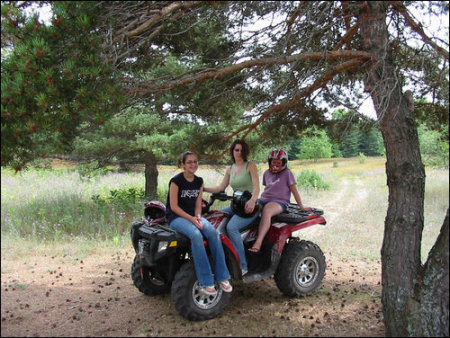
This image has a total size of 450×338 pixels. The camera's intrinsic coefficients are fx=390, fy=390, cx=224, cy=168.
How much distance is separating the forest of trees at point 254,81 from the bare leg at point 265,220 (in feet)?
4.41

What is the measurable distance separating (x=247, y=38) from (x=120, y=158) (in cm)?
663

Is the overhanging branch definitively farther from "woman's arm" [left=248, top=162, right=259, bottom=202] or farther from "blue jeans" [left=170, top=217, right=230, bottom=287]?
"blue jeans" [left=170, top=217, right=230, bottom=287]

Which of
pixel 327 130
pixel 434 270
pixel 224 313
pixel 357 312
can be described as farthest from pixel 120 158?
pixel 434 270

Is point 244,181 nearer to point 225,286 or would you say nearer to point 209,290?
point 225,286

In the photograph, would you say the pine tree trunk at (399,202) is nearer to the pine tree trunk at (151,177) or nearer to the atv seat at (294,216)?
the atv seat at (294,216)

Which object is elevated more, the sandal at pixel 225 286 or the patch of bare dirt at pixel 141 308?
the sandal at pixel 225 286

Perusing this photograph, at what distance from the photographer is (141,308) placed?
15.9ft

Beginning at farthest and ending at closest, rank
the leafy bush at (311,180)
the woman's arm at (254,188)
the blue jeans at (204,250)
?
the leafy bush at (311,180) < the woman's arm at (254,188) < the blue jeans at (204,250)

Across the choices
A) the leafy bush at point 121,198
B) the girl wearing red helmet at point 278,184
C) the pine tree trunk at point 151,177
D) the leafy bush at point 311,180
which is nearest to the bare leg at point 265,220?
the girl wearing red helmet at point 278,184

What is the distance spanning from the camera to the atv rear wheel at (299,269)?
5.15m

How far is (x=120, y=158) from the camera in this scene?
11.1 meters

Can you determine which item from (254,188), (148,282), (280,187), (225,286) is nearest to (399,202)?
(280,187)

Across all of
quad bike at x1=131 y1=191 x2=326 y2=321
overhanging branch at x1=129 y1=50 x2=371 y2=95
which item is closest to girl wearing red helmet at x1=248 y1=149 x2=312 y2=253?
quad bike at x1=131 y1=191 x2=326 y2=321

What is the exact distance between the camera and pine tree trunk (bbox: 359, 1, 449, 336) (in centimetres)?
387
